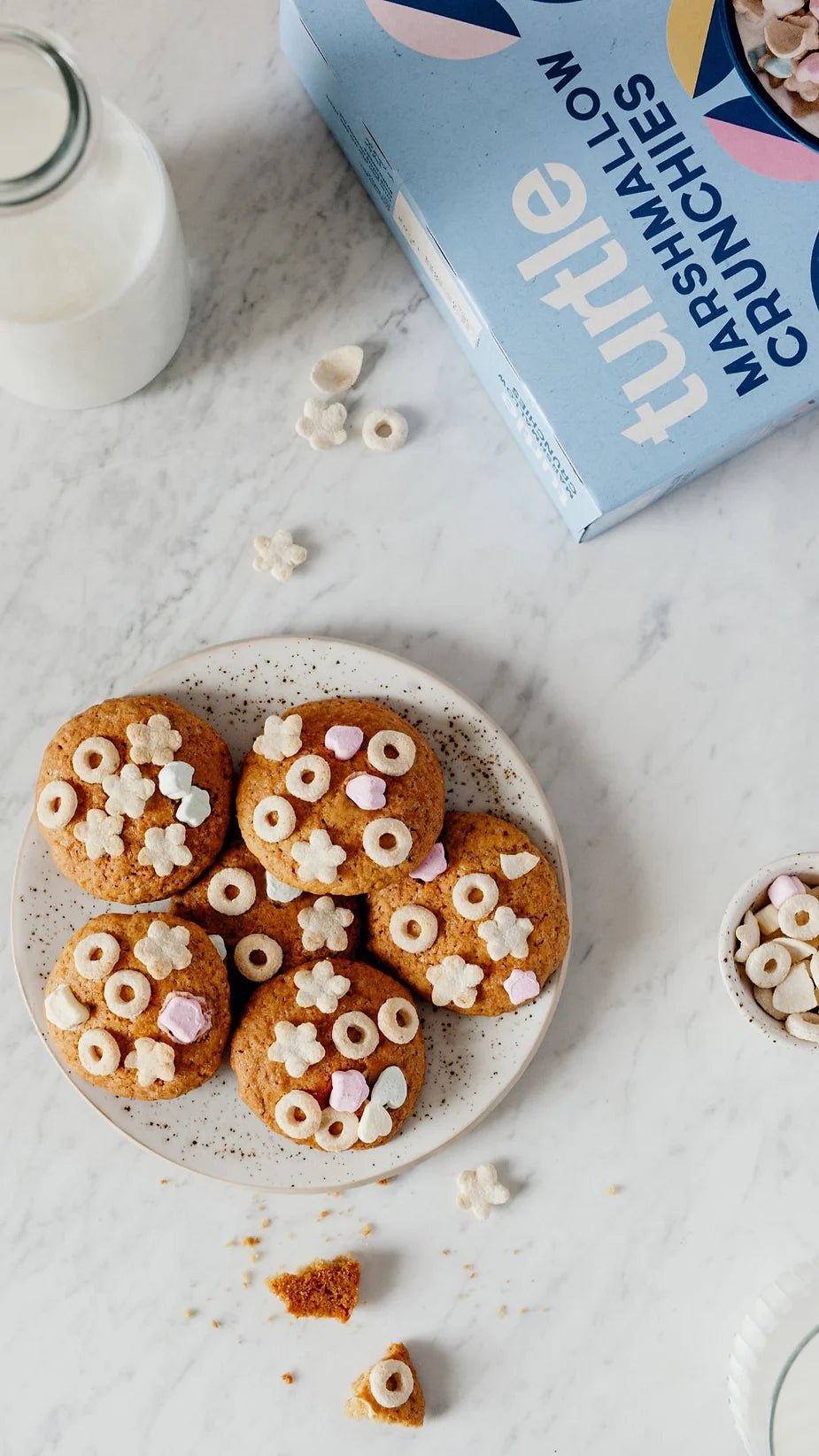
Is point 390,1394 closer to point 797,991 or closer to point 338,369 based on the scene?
point 797,991

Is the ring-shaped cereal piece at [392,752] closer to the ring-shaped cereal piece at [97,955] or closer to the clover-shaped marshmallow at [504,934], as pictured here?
the clover-shaped marshmallow at [504,934]

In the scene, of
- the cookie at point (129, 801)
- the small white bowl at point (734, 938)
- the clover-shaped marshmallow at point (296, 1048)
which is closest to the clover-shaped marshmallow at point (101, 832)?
the cookie at point (129, 801)

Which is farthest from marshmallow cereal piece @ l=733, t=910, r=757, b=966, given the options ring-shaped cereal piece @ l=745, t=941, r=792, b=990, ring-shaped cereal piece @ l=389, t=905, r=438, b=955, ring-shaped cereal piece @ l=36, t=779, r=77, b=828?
ring-shaped cereal piece @ l=36, t=779, r=77, b=828

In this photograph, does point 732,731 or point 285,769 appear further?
point 732,731

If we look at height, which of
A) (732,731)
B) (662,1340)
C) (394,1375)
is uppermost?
(732,731)

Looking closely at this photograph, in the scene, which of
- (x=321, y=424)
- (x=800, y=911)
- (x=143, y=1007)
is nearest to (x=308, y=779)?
(x=143, y=1007)

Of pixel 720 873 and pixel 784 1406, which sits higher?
pixel 720 873

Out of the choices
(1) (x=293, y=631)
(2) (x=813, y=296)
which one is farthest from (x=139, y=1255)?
(2) (x=813, y=296)

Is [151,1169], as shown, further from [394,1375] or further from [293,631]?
[293,631]
